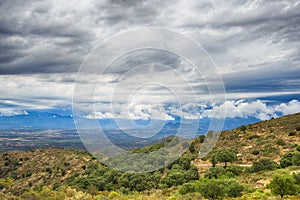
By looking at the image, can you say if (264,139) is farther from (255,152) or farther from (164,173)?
(164,173)

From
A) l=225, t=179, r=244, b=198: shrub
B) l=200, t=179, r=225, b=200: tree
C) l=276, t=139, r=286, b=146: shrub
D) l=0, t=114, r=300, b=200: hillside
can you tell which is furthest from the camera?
l=276, t=139, r=286, b=146: shrub

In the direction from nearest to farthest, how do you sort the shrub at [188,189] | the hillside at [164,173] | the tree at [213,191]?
the tree at [213,191] → the hillside at [164,173] → the shrub at [188,189]

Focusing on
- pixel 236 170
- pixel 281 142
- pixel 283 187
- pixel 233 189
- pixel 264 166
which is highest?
pixel 283 187

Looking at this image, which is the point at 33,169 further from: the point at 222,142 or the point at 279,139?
the point at 279,139

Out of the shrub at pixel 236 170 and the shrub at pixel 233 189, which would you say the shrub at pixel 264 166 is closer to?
the shrub at pixel 236 170

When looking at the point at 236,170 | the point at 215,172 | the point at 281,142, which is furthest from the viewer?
the point at 281,142

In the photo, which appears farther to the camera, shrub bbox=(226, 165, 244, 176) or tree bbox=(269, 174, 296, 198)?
shrub bbox=(226, 165, 244, 176)

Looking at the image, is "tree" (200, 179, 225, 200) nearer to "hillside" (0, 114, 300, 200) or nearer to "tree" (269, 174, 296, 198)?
"hillside" (0, 114, 300, 200)

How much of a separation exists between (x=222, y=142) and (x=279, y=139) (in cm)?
1376

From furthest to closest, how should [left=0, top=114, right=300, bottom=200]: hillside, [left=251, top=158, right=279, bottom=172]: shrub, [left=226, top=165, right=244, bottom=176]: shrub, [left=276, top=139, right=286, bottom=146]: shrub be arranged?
[left=276, top=139, right=286, bottom=146]: shrub → [left=251, top=158, right=279, bottom=172]: shrub → [left=226, top=165, right=244, bottom=176]: shrub → [left=0, top=114, right=300, bottom=200]: hillside

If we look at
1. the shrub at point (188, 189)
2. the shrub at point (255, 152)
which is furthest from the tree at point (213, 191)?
the shrub at point (255, 152)

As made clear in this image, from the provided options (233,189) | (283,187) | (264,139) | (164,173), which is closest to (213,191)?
(233,189)

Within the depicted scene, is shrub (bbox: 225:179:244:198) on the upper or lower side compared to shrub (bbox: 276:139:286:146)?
upper

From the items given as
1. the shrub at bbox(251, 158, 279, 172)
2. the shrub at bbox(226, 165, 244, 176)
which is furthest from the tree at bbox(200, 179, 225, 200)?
the shrub at bbox(251, 158, 279, 172)
